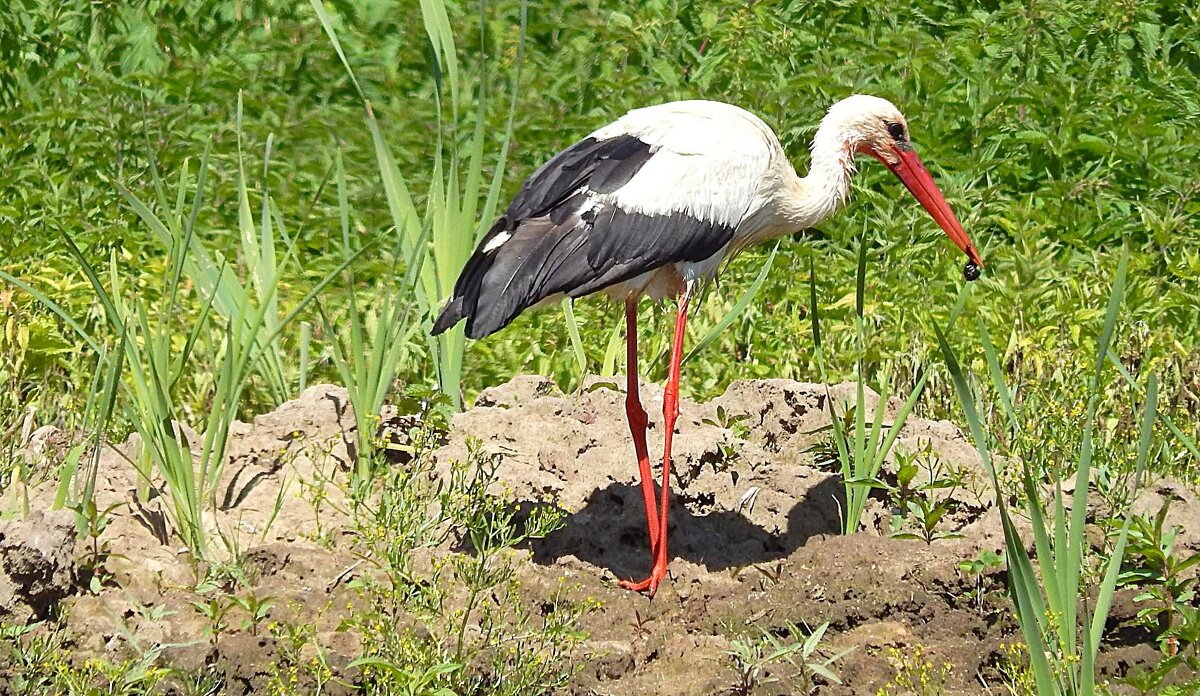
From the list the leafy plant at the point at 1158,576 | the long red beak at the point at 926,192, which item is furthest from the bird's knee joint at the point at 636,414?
the leafy plant at the point at 1158,576

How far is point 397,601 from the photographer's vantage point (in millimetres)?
3707

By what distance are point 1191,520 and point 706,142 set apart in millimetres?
1699

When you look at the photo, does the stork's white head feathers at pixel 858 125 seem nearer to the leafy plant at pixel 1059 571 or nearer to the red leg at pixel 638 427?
the red leg at pixel 638 427

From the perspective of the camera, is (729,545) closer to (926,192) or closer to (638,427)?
(638,427)

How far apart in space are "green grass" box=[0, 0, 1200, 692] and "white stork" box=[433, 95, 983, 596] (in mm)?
247

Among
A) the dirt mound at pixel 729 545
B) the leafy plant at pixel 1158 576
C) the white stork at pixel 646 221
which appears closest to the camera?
the leafy plant at pixel 1158 576

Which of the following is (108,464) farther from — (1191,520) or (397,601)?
(1191,520)

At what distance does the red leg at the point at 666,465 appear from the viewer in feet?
14.9

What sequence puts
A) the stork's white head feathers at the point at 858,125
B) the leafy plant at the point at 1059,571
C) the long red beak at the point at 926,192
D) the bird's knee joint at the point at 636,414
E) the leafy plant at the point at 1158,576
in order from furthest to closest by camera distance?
the long red beak at the point at 926,192
the stork's white head feathers at the point at 858,125
the bird's knee joint at the point at 636,414
the leafy plant at the point at 1158,576
the leafy plant at the point at 1059,571

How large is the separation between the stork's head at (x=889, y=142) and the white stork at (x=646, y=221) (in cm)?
10

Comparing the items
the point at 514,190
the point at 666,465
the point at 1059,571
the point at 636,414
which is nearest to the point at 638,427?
the point at 636,414

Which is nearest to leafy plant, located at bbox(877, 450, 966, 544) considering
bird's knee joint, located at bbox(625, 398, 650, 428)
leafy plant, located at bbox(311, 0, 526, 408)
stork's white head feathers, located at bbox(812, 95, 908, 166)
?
bird's knee joint, located at bbox(625, 398, 650, 428)

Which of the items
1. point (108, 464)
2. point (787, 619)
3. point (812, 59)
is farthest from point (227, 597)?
point (812, 59)

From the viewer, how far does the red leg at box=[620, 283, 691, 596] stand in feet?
14.9
